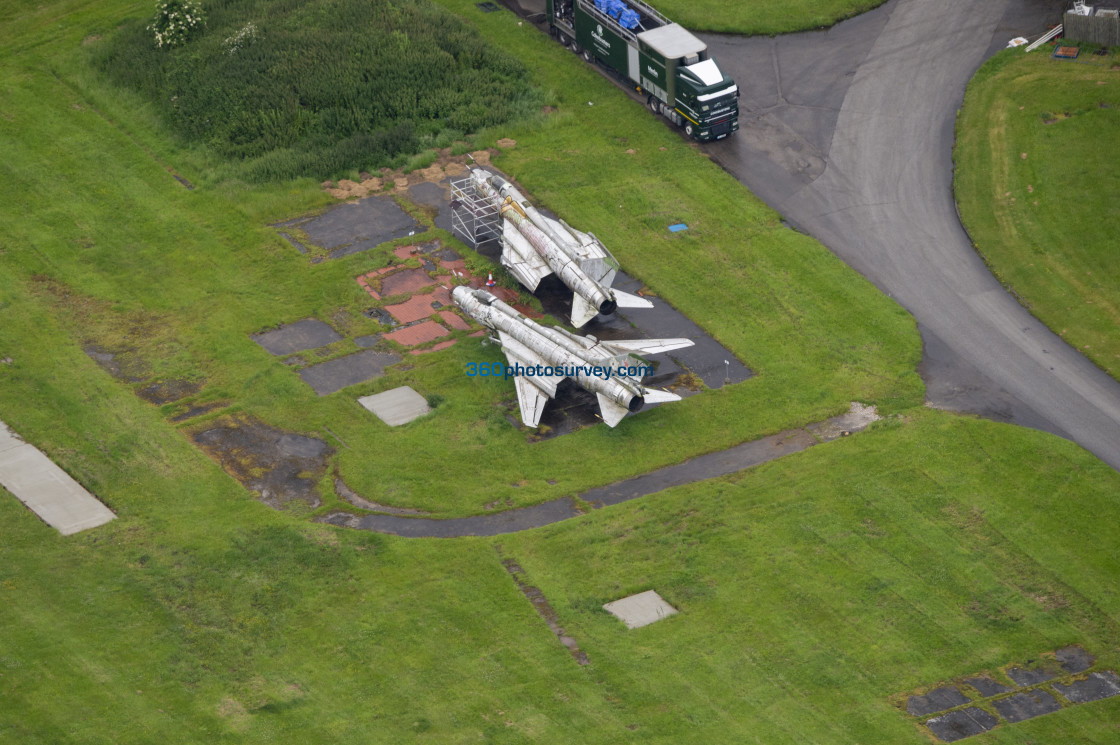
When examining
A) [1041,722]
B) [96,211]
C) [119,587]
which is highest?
[96,211]

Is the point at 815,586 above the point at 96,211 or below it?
below

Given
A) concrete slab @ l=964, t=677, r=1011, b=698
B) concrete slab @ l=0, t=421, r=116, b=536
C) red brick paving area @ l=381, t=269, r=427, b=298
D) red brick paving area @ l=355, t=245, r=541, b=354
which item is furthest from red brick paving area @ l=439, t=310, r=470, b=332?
concrete slab @ l=964, t=677, r=1011, b=698

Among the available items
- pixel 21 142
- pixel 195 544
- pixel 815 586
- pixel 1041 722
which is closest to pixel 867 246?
pixel 815 586

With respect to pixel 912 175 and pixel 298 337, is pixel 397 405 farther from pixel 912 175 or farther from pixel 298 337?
pixel 912 175

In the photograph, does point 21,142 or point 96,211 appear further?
point 21,142

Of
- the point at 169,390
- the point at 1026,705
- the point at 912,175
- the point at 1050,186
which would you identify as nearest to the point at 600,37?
the point at 912,175

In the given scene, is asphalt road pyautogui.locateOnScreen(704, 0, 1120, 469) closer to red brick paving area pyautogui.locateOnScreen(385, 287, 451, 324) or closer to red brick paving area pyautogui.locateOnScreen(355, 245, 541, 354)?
red brick paving area pyautogui.locateOnScreen(355, 245, 541, 354)

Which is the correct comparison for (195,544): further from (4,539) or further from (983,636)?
(983,636)
